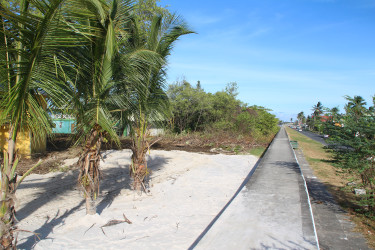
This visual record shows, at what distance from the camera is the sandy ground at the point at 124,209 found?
4365mm

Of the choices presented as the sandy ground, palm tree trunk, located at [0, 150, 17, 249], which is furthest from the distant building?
palm tree trunk, located at [0, 150, 17, 249]

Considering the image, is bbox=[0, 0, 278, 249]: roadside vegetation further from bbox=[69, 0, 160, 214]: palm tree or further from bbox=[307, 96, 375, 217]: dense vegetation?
A: bbox=[307, 96, 375, 217]: dense vegetation

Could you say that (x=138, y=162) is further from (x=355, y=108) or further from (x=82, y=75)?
(x=355, y=108)

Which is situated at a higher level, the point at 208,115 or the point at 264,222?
the point at 208,115

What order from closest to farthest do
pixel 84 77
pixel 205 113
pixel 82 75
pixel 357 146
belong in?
pixel 82 75, pixel 84 77, pixel 357 146, pixel 205 113

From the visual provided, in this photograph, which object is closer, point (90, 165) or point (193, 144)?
point (90, 165)

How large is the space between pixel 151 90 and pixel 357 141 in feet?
14.7

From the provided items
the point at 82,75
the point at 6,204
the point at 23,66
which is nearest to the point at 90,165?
the point at 82,75

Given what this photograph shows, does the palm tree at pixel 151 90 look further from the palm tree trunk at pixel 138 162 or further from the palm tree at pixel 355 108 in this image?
the palm tree at pixel 355 108

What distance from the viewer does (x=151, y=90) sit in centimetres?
674

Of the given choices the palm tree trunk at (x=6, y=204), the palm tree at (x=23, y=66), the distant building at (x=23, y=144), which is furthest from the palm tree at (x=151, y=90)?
the distant building at (x=23, y=144)

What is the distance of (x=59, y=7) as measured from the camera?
9.24ft

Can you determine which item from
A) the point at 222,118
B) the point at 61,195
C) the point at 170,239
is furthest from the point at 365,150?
the point at 222,118

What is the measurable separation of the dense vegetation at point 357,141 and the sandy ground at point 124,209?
2730 millimetres
